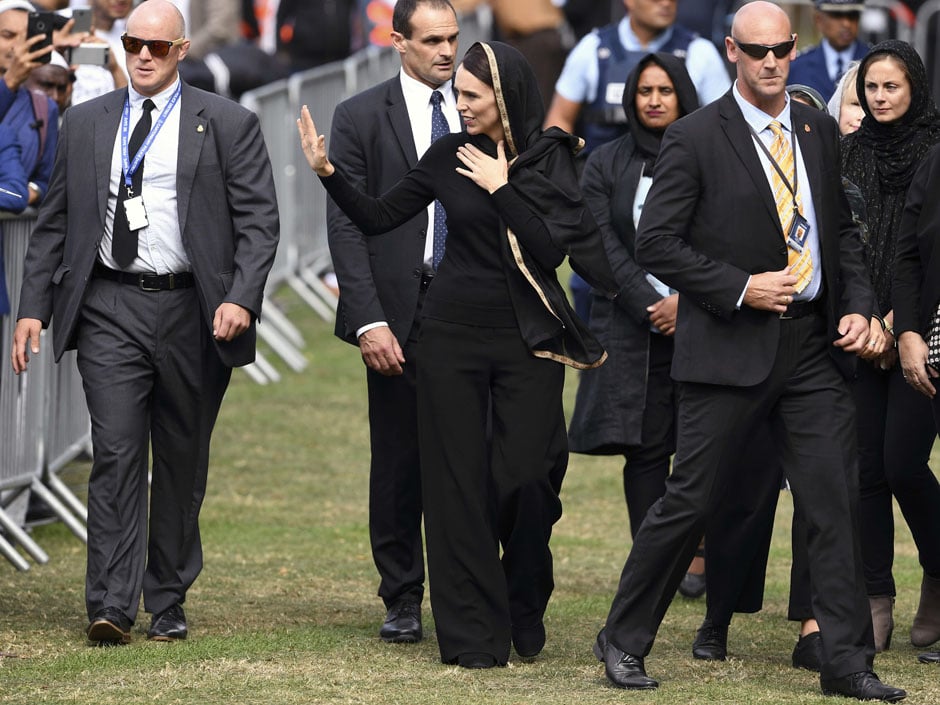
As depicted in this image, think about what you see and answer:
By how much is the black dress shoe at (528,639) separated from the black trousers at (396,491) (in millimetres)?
648

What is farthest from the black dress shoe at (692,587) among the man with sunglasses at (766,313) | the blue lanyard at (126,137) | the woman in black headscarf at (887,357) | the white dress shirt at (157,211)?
the blue lanyard at (126,137)

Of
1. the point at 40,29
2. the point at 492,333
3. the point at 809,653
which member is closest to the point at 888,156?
the point at 492,333

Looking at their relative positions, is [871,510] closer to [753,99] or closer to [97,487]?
[753,99]

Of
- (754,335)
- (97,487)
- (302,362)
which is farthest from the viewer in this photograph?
(302,362)

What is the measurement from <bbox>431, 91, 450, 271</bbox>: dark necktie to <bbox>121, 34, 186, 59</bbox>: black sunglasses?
3.38 ft

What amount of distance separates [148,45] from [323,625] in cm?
231

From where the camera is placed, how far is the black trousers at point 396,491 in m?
7.63

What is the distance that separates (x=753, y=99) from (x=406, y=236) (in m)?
1.61

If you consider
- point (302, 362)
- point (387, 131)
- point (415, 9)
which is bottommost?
point (302, 362)

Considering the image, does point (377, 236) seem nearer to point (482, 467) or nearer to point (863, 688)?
point (482, 467)

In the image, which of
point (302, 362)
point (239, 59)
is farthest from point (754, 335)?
point (239, 59)

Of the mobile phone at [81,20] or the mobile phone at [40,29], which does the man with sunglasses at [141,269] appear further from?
the mobile phone at [81,20]

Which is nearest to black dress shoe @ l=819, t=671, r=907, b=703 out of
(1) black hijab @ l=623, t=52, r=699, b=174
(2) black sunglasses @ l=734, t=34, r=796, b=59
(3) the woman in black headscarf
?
(3) the woman in black headscarf

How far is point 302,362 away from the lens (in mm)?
14297
